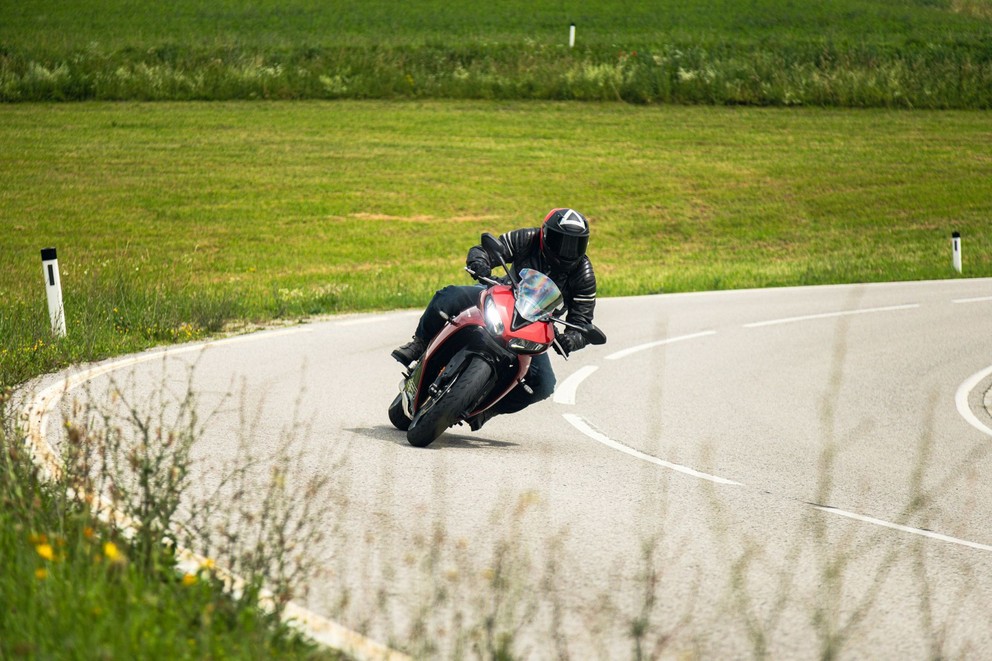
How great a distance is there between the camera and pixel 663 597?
5.46 m

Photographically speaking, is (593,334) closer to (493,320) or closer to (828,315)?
(493,320)

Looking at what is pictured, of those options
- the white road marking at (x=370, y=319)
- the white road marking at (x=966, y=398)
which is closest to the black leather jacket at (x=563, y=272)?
the white road marking at (x=966, y=398)

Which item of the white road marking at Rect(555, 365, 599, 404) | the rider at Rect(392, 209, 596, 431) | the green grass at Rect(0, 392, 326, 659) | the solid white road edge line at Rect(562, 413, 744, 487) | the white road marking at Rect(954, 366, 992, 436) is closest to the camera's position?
the green grass at Rect(0, 392, 326, 659)

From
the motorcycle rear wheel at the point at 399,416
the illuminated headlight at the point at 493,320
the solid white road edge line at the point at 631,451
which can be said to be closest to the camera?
the illuminated headlight at the point at 493,320

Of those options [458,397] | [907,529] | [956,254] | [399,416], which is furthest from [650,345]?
[956,254]

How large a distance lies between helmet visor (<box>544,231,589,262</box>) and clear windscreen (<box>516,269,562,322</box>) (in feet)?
0.93

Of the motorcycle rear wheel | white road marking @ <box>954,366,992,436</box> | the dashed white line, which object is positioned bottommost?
the dashed white line

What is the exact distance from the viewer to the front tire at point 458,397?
7.96 meters

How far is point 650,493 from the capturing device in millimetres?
7543

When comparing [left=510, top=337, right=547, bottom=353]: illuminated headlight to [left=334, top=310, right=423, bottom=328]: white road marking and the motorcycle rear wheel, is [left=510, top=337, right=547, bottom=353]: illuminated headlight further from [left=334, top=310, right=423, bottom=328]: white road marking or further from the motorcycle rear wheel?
[left=334, top=310, right=423, bottom=328]: white road marking

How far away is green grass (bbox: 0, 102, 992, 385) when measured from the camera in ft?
77.3

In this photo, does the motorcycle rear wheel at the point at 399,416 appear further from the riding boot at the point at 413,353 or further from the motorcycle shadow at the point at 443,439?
the riding boot at the point at 413,353

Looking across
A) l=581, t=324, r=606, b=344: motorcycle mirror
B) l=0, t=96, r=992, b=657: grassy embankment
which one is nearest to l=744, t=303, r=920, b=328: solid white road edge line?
l=0, t=96, r=992, b=657: grassy embankment

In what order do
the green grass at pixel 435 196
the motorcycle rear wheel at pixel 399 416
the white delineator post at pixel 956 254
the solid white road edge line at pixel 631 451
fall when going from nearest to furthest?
1. the solid white road edge line at pixel 631 451
2. the motorcycle rear wheel at pixel 399 416
3. the green grass at pixel 435 196
4. the white delineator post at pixel 956 254
